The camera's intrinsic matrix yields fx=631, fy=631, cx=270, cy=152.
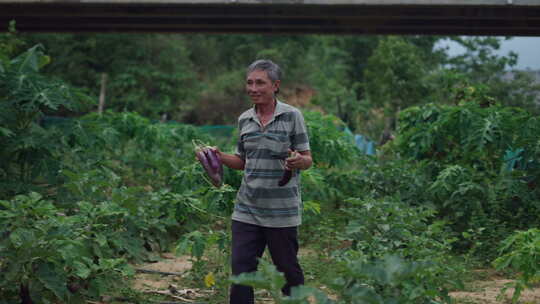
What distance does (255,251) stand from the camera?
356cm

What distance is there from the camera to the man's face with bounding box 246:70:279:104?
344 centimetres

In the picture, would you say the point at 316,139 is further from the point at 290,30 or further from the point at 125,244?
the point at 290,30

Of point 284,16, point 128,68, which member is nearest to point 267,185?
point 284,16

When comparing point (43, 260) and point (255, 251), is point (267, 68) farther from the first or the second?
point (43, 260)

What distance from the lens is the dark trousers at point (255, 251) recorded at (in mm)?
3510

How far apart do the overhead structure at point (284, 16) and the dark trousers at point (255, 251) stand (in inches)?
230

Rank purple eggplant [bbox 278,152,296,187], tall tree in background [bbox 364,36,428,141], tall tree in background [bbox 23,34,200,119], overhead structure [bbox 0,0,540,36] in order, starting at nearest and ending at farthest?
purple eggplant [bbox 278,152,296,187]
overhead structure [bbox 0,0,540,36]
tall tree in background [bbox 364,36,428,141]
tall tree in background [bbox 23,34,200,119]

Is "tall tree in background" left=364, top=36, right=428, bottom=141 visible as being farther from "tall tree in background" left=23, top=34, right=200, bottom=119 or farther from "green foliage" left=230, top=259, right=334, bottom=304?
"green foliage" left=230, top=259, right=334, bottom=304

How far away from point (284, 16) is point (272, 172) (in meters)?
6.99

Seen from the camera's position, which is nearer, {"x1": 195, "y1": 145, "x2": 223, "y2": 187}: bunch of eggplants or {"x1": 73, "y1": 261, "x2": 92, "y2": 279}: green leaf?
{"x1": 195, "y1": 145, "x2": 223, "y2": 187}: bunch of eggplants

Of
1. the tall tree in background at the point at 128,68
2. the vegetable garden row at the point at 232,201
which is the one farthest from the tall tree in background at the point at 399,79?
the vegetable garden row at the point at 232,201

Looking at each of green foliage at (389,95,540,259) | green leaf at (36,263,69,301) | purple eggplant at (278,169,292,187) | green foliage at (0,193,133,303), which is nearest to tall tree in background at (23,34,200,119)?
green foliage at (389,95,540,259)

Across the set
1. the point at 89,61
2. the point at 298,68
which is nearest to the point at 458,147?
the point at 89,61

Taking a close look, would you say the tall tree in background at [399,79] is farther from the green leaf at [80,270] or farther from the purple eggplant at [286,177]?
the purple eggplant at [286,177]
